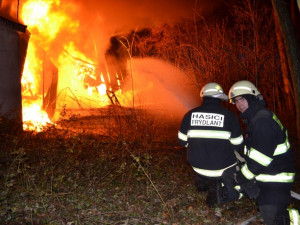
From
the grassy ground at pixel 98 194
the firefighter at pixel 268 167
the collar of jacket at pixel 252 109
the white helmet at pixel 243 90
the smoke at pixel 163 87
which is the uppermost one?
the smoke at pixel 163 87

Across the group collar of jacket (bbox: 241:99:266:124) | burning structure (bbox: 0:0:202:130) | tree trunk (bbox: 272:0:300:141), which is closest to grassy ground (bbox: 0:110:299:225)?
collar of jacket (bbox: 241:99:266:124)

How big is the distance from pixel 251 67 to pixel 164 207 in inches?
315

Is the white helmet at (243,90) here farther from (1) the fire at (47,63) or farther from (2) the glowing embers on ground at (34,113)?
(2) the glowing embers on ground at (34,113)

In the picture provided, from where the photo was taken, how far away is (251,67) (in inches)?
429

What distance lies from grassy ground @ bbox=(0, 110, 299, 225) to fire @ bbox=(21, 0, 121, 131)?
13.0ft

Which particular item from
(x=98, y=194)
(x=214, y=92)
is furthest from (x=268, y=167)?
(x=98, y=194)

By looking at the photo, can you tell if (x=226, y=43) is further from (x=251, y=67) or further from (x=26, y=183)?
(x=26, y=183)

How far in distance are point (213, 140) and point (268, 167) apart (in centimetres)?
102

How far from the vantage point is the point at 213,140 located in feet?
13.7

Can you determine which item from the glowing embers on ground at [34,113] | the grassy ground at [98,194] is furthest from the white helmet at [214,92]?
the glowing embers on ground at [34,113]

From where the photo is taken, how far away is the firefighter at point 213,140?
13.6 feet

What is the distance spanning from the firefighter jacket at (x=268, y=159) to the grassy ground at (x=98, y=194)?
0.96 meters

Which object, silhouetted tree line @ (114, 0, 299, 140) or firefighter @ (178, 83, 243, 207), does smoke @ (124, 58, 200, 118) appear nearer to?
silhouetted tree line @ (114, 0, 299, 140)

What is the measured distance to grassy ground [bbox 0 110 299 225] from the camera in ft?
13.3
